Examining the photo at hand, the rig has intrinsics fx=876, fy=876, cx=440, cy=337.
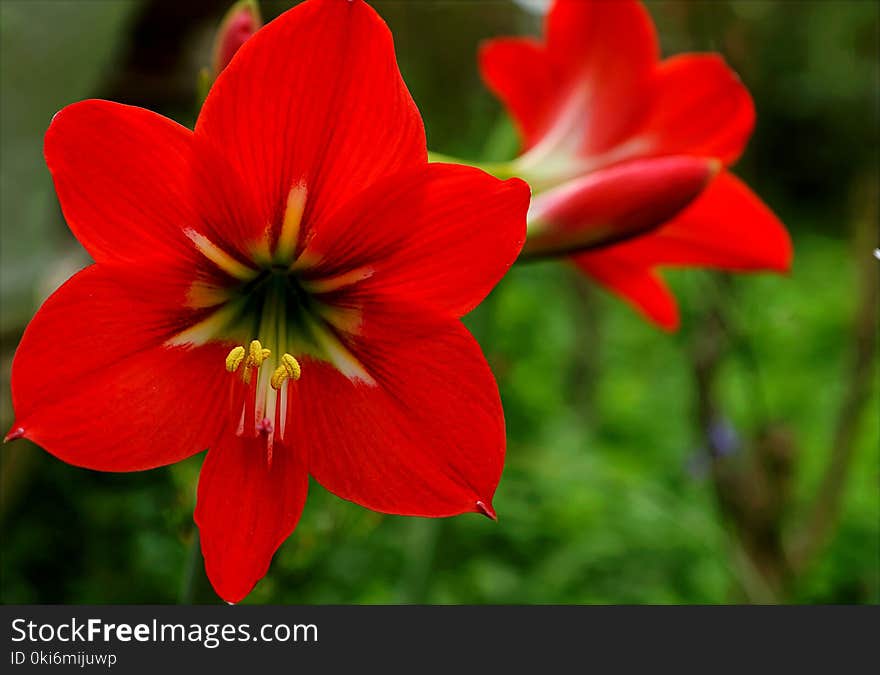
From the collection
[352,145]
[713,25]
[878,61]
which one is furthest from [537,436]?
[352,145]

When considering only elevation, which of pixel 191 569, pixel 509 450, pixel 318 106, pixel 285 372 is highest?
pixel 318 106

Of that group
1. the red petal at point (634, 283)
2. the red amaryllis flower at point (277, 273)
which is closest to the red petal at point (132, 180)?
the red amaryllis flower at point (277, 273)

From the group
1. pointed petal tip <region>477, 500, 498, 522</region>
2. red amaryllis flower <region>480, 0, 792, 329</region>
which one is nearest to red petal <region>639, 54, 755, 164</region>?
red amaryllis flower <region>480, 0, 792, 329</region>

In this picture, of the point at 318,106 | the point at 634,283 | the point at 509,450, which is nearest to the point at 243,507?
the point at 318,106

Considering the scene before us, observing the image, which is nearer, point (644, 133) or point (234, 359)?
point (234, 359)

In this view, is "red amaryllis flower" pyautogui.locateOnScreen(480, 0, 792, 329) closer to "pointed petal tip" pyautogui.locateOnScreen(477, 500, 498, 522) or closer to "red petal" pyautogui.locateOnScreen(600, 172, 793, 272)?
"red petal" pyautogui.locateOnScreen(600, 172, 793, 272)

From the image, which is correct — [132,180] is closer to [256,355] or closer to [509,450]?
[256,355]

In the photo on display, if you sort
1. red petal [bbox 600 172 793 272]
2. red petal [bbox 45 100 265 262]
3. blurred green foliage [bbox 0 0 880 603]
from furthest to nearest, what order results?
blurred green foliage [bbox 0 0 880 603] → red petal [bbox 600 172 793 272] → red petal [bbox 45 100 265 262]
